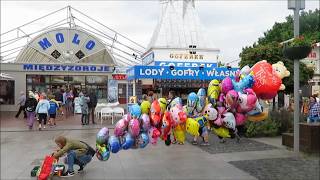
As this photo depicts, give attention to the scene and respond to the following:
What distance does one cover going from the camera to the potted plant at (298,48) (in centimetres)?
801

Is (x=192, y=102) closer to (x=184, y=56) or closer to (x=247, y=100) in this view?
(x=247, y=100)

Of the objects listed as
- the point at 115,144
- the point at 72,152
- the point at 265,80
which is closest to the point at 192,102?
the point at 265,80

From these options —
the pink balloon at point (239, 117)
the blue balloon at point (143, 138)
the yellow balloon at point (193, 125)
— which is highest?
the pink balloon at point (239, 117)

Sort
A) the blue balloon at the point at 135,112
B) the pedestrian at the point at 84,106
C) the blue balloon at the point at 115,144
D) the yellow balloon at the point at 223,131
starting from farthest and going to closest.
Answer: the pedestrian at the point at 84,106, the blue balloon at the point at 115,144, the blue balloon at the point at 135,112, the yellow balloon at the point at 223,131

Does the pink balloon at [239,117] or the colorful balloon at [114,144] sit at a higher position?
the pink balloon at [239,117]

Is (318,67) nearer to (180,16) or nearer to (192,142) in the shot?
(180,16)

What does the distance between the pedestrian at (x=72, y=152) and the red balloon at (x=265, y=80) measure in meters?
4.65

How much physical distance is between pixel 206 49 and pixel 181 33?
2769 mm

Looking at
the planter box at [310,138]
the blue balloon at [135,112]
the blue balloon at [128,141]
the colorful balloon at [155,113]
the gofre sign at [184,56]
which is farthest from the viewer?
the gofre sign at [184,56]

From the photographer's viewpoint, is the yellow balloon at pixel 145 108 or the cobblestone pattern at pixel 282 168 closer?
the yellow balloon at pixel 145 108

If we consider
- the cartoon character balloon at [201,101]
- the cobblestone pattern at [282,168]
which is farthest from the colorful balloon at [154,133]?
the cobblestone pattern at [282,168]

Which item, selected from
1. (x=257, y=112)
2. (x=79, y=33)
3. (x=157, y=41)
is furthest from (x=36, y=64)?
(x=257, y=112)

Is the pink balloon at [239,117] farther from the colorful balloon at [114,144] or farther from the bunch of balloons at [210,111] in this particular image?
the colorful balloon at [114,144]

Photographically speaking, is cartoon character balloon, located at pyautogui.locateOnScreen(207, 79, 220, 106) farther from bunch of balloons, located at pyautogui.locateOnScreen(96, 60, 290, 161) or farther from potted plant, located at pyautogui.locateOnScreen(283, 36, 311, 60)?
potted plant, located at pyautogui.locateOnScreen(283, 36, 311, 60)
